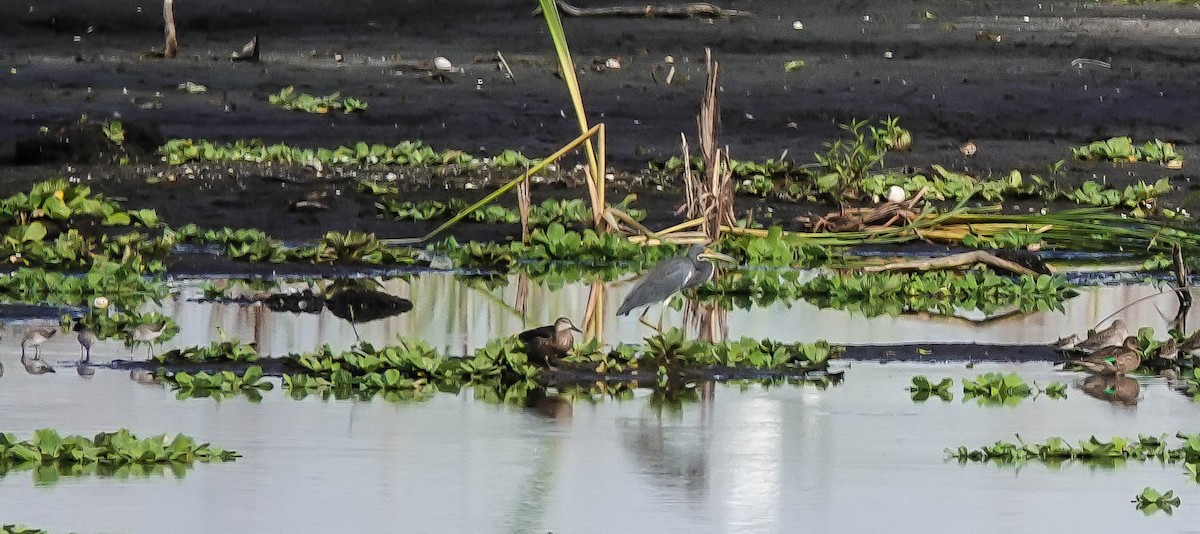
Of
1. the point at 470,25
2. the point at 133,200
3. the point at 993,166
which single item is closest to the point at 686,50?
the point at 470,25

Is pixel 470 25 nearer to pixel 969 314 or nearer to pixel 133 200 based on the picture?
pixel 133 200

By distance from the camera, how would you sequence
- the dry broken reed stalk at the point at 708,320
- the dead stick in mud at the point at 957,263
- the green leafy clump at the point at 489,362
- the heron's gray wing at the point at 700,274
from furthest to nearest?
the dead stick in mud at the point at 957,263 < the heron's gray wing at the point at 700,274 < the dry broken reed stalk at the point at 708,320 < the green leafy clump at the point at 489,362

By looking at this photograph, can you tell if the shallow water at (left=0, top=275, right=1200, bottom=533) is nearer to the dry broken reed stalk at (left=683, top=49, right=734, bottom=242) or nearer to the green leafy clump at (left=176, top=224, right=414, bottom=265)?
the green leafy clump at (left=176, top=224, right=414, bottom=265)

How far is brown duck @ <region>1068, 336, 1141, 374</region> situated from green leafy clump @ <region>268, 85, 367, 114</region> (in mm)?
9068

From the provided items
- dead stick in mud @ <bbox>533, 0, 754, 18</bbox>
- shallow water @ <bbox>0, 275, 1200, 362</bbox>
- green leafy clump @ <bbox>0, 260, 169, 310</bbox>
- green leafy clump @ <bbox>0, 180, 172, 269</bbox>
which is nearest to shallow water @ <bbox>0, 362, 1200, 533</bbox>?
shallow water @ <bbox>0, 275, 1200, 362</bbox>

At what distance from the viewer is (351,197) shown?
1255cm

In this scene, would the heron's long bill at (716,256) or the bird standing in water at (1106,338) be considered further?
the heron's long bill at (716,256)

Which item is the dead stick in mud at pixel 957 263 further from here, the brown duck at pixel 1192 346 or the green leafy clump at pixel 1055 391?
the green leafy clump at pixel 1055 391

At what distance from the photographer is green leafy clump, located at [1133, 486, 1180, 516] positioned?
5195 millimetres

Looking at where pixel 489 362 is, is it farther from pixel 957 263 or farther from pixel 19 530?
pixel 957 263

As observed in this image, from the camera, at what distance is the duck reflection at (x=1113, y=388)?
6.89 meters

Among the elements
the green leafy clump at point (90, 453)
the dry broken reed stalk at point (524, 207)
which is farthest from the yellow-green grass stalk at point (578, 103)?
the green leafy clump at point (90, 453)

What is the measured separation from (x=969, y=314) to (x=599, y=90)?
831 cm

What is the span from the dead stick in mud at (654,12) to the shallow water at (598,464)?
42.6 ft
